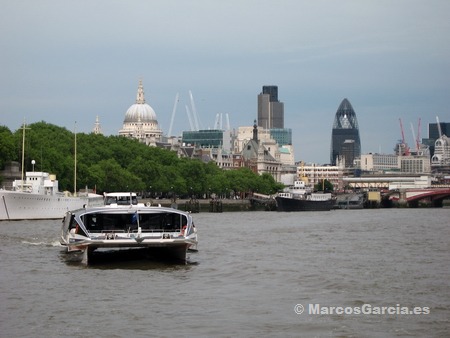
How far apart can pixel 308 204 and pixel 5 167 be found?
6232 centimetres

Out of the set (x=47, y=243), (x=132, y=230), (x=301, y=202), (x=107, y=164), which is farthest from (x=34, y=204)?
(x=301, y=202)

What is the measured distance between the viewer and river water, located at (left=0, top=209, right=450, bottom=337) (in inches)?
1069

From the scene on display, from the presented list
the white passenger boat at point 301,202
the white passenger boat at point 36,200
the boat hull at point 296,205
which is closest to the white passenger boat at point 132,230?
the white passenger boat at point 36,200

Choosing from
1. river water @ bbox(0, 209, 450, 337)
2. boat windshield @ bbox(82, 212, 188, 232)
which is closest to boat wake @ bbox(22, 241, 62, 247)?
river water @ bbox(0, 209, 450, 337)

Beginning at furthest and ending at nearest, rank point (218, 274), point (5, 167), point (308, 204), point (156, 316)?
point (308, 204)
point (5, 167)
point (218, 274)
point (156, 316)

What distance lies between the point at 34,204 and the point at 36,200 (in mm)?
392

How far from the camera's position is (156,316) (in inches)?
1137

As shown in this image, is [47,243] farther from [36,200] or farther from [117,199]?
[36,200]

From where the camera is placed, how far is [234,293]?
33594 mm

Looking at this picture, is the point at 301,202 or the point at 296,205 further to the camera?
the point at 301,202

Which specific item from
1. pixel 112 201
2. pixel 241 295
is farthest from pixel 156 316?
pixel 112 201

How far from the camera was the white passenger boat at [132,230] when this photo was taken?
4319 cm

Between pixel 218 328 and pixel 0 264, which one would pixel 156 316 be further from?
pixel 0 264

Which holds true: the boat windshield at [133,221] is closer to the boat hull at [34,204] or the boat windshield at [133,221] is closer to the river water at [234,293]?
the river water at [234,293]
